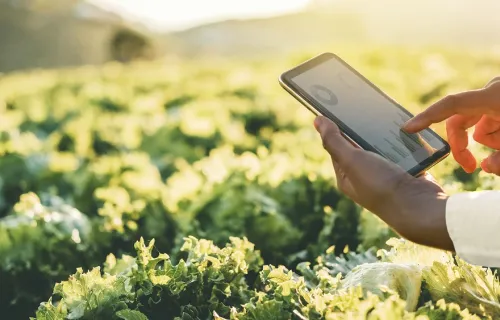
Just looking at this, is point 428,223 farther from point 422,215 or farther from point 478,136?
point 478,136

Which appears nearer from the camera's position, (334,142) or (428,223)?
(428,223)

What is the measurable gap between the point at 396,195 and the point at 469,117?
2.23 feet

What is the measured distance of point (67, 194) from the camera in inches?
250

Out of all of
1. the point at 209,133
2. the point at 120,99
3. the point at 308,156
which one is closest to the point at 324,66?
the point at 308,156

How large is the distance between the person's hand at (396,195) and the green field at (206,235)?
225 millimetres

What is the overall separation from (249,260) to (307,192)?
1.48 meters

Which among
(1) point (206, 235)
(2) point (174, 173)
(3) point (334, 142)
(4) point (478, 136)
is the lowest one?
(2) point (174, 173)

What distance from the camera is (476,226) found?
2.27 metres

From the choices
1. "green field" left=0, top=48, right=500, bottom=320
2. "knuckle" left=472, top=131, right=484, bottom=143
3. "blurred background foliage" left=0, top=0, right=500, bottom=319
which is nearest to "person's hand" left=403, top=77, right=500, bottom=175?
"knuckle" left=472, top=131, right=484, bottom=143

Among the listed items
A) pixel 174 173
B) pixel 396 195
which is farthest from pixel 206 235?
pixel 174 173

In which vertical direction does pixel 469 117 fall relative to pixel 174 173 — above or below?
above

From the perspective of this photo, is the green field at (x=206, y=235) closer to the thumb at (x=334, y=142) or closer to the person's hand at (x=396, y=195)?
the person's hand at (x=396, y=195)

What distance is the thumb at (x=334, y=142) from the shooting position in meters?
2.57

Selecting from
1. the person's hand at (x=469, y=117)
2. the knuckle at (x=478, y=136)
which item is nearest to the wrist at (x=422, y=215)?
the person's hand at (x=469, y=117)
